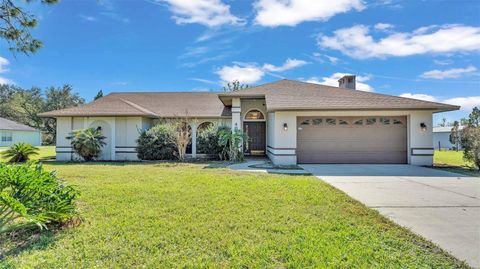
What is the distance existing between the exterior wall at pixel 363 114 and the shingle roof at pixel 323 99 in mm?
437

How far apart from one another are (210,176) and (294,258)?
591cm

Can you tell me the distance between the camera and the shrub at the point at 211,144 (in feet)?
48.1

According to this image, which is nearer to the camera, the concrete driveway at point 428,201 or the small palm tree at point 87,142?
the concrete driveway at point 428,201

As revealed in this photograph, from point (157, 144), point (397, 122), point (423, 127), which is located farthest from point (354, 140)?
point (157, 144)

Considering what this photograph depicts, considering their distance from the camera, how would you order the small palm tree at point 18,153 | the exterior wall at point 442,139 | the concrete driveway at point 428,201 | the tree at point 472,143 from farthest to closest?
the exterior wall at point 442,139 → the small palm tree at point 18,153 → the tree at point 472,143 → the concrete driveway at point 428,201

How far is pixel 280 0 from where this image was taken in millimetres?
8836

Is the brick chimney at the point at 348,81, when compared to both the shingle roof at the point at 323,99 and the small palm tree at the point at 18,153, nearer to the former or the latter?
the shingle roof at the point at 323,99

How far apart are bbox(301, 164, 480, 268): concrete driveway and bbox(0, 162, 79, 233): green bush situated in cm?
552

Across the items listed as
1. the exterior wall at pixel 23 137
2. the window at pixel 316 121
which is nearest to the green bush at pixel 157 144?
the window at pixel 316 121

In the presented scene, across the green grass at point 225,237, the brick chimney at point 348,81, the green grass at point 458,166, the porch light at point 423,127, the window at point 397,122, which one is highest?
the brick chimney at point 348,81

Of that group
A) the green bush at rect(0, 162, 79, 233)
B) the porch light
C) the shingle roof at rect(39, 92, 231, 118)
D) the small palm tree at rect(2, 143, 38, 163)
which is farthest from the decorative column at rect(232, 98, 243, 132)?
the small palm tree at rect(2, 143, 38, 163)

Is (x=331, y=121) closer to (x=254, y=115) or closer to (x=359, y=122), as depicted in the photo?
(x=359, y=122)

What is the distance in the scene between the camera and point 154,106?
19094 mm

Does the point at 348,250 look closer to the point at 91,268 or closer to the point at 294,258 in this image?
the point at 294,258
